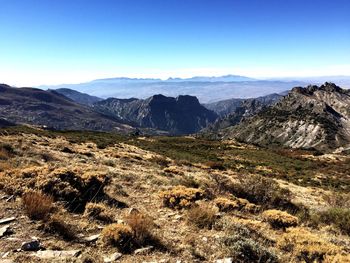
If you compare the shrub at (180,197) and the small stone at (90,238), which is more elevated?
the small stone at (90,238)

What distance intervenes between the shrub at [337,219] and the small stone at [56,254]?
8799mm

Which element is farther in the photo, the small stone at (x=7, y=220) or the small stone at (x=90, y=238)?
the small stone at (x=7, y=220)

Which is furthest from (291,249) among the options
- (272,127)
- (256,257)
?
(272,127)

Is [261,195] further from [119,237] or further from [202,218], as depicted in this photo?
[119,237]

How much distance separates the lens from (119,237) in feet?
21.7

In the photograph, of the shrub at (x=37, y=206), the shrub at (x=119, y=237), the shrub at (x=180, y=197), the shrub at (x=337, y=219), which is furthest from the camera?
the shrub at (x=337, y=219)

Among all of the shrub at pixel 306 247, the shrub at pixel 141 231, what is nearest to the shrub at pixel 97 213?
the shrub at pixel 141 231

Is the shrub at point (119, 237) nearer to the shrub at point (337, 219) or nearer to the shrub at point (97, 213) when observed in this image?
the shrub at point (97, 213)

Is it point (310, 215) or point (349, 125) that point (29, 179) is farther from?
point (349, 125)

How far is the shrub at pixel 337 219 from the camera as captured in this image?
10.6 meters

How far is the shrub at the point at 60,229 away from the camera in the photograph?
6672mm

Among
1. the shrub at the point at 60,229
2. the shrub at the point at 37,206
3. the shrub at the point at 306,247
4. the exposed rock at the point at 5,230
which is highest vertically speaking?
the shrub at the point at 37,206

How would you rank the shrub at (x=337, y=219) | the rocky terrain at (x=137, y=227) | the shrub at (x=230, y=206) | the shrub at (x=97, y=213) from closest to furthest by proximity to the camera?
A: the rocky terrain at (x=137, y=227), the shrub at (x=97, y=213), the shrub at (x=230, y=206), the shrub at (x=337, y=219)

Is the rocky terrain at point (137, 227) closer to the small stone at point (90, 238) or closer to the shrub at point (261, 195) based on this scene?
the small stone at point (90, 238)
